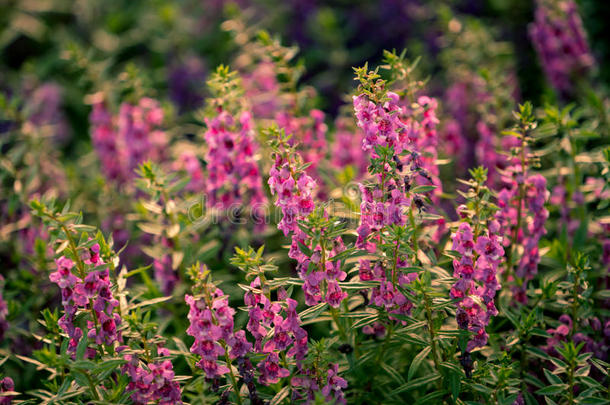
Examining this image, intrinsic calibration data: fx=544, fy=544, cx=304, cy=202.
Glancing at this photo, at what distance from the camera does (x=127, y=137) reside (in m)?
3.97

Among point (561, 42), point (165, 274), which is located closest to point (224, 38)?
point (561, 42)

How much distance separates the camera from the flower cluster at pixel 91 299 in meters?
2.33

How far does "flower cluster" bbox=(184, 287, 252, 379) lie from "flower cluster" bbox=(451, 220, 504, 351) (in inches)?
37.6

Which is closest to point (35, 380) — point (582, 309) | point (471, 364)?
point (471, 364)

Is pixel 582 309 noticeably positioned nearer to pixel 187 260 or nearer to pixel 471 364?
pixel 471 364

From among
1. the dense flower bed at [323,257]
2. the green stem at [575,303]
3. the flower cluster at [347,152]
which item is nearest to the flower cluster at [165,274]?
the dense flower bed at [323,257]

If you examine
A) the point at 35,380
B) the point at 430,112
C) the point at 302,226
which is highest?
the point at 430,112

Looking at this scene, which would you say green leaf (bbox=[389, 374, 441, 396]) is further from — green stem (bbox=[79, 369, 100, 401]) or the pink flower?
green stem (bbox=[79, 369, 100, 401])

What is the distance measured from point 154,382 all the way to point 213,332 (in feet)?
1.26

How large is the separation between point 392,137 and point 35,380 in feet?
8.93

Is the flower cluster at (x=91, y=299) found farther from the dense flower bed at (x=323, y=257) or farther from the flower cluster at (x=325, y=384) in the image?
the flower cluster at (x=325, y=384)

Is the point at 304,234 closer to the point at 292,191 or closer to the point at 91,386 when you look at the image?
the point at 292,191

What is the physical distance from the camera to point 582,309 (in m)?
2.75

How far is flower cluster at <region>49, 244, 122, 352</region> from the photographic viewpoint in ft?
7.65
